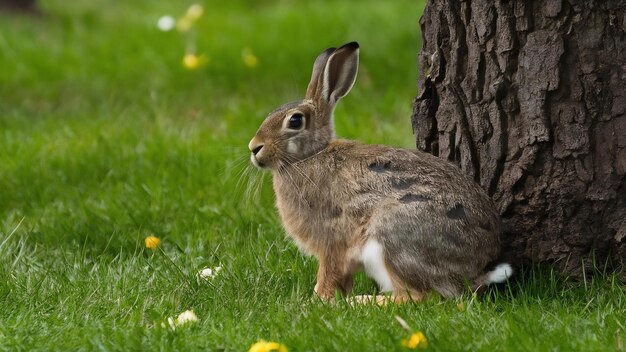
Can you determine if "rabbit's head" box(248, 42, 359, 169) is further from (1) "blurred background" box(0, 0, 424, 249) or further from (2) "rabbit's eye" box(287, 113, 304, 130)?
(1) "blurred background" box(0, 0, 424, 249)

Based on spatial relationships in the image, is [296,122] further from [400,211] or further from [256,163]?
[400,211]

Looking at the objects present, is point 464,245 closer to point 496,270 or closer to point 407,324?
point 496,270

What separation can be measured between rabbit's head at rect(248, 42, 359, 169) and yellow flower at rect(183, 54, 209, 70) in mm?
2809

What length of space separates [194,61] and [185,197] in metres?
2.11

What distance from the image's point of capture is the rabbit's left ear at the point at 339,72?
18.0 ft

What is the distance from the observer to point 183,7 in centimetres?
1237

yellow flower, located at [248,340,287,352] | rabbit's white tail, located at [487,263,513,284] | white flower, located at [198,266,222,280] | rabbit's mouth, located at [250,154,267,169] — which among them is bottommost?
rabbit's white tail, located at [487,263,513,284]

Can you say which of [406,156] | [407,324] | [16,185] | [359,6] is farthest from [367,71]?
[407,324]

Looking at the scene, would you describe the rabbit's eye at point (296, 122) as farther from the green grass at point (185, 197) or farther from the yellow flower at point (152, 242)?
the yellow flower at point (152, 242)

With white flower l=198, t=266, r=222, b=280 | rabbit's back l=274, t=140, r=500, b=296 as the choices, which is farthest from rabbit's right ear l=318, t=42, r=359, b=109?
white flower l=198, t=266, r=222, b=280

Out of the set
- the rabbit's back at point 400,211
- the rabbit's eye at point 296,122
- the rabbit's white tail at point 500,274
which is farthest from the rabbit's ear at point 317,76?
the rabbit's white tail at point 500,274

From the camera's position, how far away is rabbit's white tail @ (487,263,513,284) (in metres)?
Answer: 4.95

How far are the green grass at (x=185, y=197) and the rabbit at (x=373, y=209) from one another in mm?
162

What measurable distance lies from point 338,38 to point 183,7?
306cm
